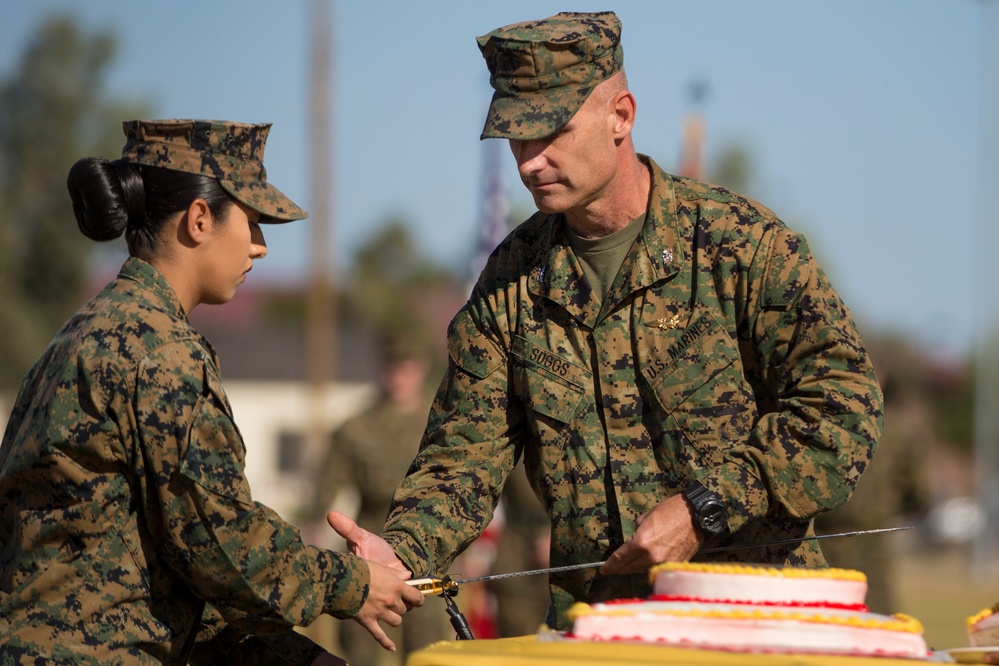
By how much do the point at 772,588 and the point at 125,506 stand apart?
64.9 inches

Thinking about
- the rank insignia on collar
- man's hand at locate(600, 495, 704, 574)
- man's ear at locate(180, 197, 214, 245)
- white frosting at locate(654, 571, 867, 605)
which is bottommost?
man's hand at locate(600, 495, 704, 574)

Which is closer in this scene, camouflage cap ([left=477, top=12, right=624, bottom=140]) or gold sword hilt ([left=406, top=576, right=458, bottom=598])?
gold sword hilt ([left=406, top=576, right=458, bottom=598])

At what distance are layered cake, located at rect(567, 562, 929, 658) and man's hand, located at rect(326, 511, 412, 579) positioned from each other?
3.85ft

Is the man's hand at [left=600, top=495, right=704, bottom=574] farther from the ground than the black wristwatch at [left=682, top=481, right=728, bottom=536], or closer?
closer

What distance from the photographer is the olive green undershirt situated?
483 cm

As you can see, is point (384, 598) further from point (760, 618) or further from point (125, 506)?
point (760, 618)

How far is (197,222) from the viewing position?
4.18 m

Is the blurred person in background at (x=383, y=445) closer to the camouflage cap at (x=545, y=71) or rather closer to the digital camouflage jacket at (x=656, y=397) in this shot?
the digital camouflage jacket at (x=656, y=397)

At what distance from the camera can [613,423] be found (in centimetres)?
470

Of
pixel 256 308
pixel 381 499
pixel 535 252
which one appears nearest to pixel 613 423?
pixel 535 252

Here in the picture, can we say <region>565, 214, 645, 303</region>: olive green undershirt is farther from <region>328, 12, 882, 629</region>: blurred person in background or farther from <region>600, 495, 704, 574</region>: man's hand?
<region>600, 495, 704, 574</region>: man's hand

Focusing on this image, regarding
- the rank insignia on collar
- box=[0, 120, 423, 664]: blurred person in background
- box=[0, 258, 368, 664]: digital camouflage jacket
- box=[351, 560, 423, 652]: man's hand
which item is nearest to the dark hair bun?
box=[0, 120, 423, 664]: blurred person in background

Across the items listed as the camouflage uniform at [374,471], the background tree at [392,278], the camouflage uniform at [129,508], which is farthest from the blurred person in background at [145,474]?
the background tree at [392,278]

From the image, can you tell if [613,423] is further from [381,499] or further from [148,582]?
[381,499]
